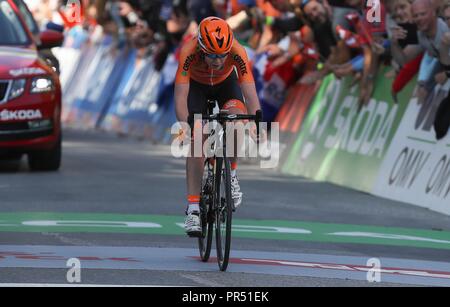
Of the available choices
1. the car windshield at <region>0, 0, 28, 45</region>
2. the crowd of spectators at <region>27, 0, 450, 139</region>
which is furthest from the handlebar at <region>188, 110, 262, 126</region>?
the car windshield at <region>0, 0, 28, 45</region>

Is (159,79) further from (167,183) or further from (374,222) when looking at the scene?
(374,222)

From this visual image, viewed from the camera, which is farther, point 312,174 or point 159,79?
point 159,79

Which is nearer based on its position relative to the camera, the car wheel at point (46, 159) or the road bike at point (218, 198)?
the road bike at point (218, 198)

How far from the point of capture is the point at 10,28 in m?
19.8

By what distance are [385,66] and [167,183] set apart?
2902 mm

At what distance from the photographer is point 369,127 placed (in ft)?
61.4

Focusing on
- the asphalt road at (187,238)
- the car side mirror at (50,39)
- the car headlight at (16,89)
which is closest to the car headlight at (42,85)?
the car headlight at (16,89)

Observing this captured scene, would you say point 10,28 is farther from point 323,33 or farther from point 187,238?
point 187,238

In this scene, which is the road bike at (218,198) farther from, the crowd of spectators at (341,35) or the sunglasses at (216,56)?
the crowd of spectators at (341,35)

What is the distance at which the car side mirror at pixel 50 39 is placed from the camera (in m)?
19.4

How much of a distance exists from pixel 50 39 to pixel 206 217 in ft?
26.6

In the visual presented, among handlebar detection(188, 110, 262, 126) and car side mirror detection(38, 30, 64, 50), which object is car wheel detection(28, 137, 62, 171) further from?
handlebar detection(188, 110, 262, 126)

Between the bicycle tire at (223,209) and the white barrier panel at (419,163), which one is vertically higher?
the bicycle tire at (223,209)
